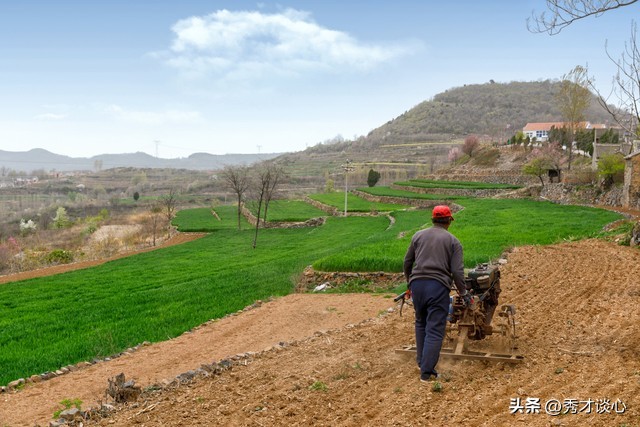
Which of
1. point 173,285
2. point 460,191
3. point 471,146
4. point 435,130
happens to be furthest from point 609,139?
point 435,130

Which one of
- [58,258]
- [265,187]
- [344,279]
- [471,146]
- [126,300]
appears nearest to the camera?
[344,279]

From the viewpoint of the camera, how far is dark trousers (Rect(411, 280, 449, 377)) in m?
6.09

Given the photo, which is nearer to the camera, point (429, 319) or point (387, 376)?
point (429, 319)

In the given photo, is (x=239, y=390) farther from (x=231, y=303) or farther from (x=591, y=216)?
(x=591, y=216)

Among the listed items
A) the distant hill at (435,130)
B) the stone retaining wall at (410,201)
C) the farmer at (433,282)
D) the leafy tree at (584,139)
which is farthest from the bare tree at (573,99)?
the farmer at (433,282)

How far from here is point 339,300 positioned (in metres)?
14.7

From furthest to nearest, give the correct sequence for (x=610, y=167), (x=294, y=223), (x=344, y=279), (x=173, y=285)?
1. (x=294, y=223)
2. (x=610, y=167)
3. (x=173, y=285)
4. (x=344, y=279)

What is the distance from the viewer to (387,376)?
6508 millimetres

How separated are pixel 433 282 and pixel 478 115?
17405 cm

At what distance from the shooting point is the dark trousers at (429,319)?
20.0 feet

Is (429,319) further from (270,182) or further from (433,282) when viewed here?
(270,182)

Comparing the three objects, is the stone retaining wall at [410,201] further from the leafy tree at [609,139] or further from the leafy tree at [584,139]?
the leafy tree at [584,139]

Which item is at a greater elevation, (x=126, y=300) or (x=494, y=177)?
(x=494, y=177)

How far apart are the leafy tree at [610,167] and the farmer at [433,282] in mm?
37881
